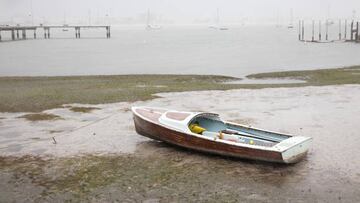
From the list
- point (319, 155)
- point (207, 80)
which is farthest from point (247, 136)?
point (207, 80)

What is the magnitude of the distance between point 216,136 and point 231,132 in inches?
22.5

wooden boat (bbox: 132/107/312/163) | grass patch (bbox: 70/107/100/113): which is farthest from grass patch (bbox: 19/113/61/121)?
wooden boat (bbox: 132/107/312/163)

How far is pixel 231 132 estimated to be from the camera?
1277 centimetres

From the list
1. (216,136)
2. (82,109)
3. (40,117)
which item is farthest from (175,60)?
(216,136)

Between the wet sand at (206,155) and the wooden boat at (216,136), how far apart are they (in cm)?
29

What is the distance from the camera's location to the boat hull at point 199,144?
417 inches

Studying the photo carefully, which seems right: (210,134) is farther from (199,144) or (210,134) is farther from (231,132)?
(199,144)

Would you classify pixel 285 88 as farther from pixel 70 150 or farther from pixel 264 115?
pixel 70 150

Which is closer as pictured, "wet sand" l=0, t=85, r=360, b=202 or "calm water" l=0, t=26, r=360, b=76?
"wet sand" l=0, t=85, r=360, b=202

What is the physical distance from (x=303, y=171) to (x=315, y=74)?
26.6 m

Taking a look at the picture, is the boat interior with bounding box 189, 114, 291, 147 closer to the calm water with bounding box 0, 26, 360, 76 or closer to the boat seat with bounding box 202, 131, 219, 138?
the boat seat with bounding box 202, 131, 219, 138

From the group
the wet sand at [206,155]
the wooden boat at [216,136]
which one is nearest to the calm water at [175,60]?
the wet sand at [206,155]

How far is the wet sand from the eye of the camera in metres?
9.23

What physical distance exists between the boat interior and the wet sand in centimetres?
86
